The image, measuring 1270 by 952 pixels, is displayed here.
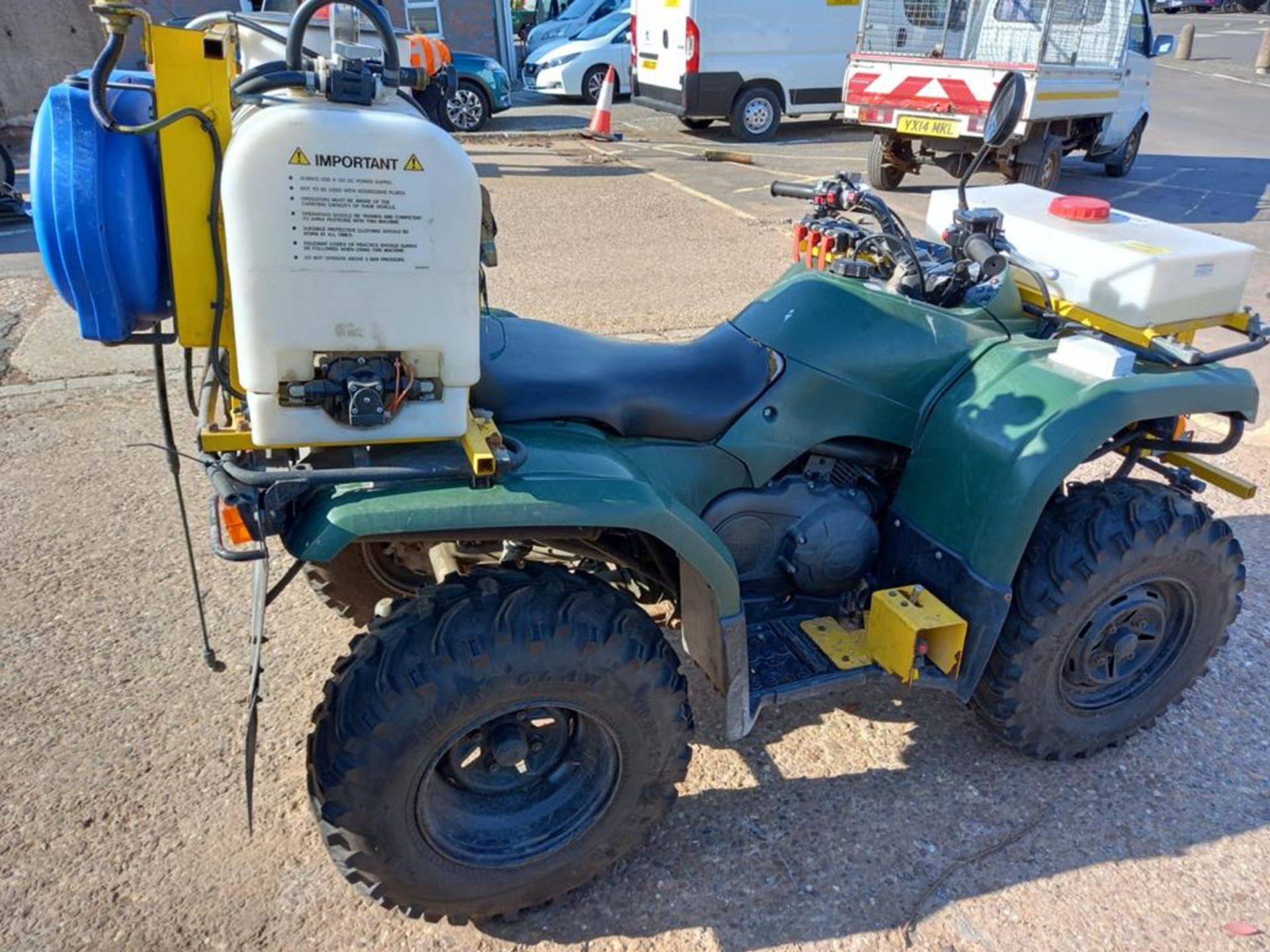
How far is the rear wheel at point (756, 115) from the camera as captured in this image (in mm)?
13852

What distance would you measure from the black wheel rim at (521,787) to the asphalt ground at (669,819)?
21 cm

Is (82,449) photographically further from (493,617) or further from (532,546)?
(493,617)

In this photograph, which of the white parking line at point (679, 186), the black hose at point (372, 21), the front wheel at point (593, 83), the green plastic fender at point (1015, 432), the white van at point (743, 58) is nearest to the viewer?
the black hose at point (372, 21)

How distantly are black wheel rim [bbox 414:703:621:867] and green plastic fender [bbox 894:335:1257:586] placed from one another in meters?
1.11

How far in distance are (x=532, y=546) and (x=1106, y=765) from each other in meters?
1.84

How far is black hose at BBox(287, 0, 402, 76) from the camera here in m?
1.84

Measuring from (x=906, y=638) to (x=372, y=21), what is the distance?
6.29 feet

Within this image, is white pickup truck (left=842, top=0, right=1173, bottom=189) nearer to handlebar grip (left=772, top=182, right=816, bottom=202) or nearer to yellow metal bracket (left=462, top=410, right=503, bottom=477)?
handlebar grip (left=772, top=182, right=816, bottom=202)

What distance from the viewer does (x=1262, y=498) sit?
4531 mm

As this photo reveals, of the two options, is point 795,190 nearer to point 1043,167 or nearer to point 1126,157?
point 1043,167

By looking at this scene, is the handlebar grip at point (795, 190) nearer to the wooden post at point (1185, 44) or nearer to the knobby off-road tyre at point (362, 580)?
the knobby off-road tyre at point (362, 580)

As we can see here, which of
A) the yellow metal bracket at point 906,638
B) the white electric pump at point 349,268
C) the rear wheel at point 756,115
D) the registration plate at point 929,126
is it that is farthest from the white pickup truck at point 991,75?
the white electric pump at point 349,268

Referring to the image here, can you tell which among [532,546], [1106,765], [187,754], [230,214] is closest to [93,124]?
[230,214]

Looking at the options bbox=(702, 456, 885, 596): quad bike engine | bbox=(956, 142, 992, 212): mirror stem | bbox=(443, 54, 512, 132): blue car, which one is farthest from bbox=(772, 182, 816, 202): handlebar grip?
bbox=(443, 54, 512, 132): blue car
